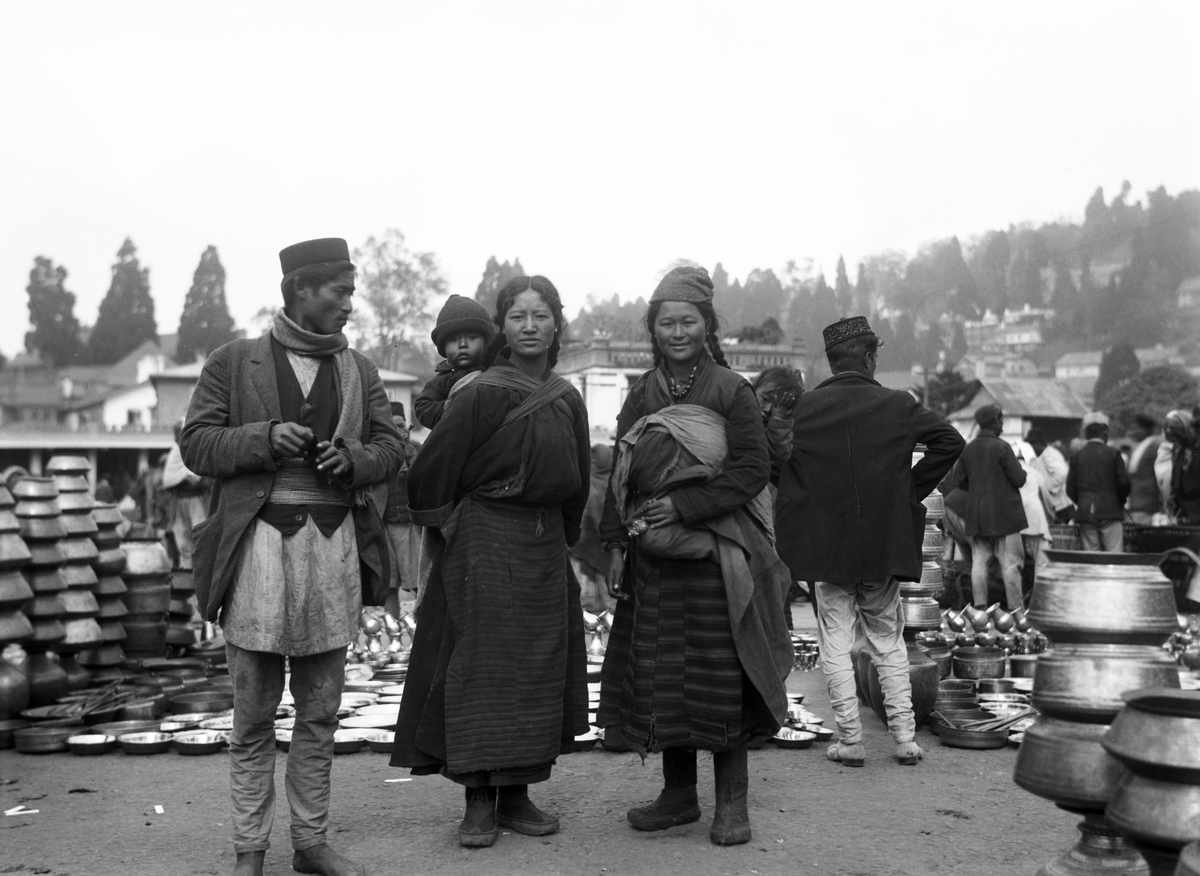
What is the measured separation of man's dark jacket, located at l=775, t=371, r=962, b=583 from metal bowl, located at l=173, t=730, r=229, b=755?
3.07 metres

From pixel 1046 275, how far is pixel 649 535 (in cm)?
14900

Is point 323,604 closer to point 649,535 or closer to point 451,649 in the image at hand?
point 451,649

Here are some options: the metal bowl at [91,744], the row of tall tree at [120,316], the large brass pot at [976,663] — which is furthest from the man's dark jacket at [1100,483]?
the row of tall tree at [120,316]

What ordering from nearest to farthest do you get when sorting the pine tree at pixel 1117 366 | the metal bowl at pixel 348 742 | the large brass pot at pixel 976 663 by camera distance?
1. the metal bowl at pixel 348 742
2. the large brass pot at pixel 976 663
3. the pine tree at pixel 1117 366

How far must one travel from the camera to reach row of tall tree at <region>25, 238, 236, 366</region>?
67.5m

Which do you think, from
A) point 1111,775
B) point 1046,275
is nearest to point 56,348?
point 1111,775

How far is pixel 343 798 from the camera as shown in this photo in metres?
5.34

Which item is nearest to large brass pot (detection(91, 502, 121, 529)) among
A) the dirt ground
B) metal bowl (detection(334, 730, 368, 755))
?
the dirt ground

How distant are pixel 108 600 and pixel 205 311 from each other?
205ft

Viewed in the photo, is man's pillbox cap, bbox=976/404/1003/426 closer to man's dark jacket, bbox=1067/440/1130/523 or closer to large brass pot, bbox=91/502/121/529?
man's dark jacket, bbox=1067/440/1130/523

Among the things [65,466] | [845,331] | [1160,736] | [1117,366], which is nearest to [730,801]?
[1160,736]

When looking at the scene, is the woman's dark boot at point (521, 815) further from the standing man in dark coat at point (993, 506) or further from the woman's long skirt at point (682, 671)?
the standing man in dark coat at point (993, 506)

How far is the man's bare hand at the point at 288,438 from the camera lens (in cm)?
398

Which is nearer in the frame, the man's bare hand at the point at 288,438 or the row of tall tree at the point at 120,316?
the man's bare hand at the point at 288,438
